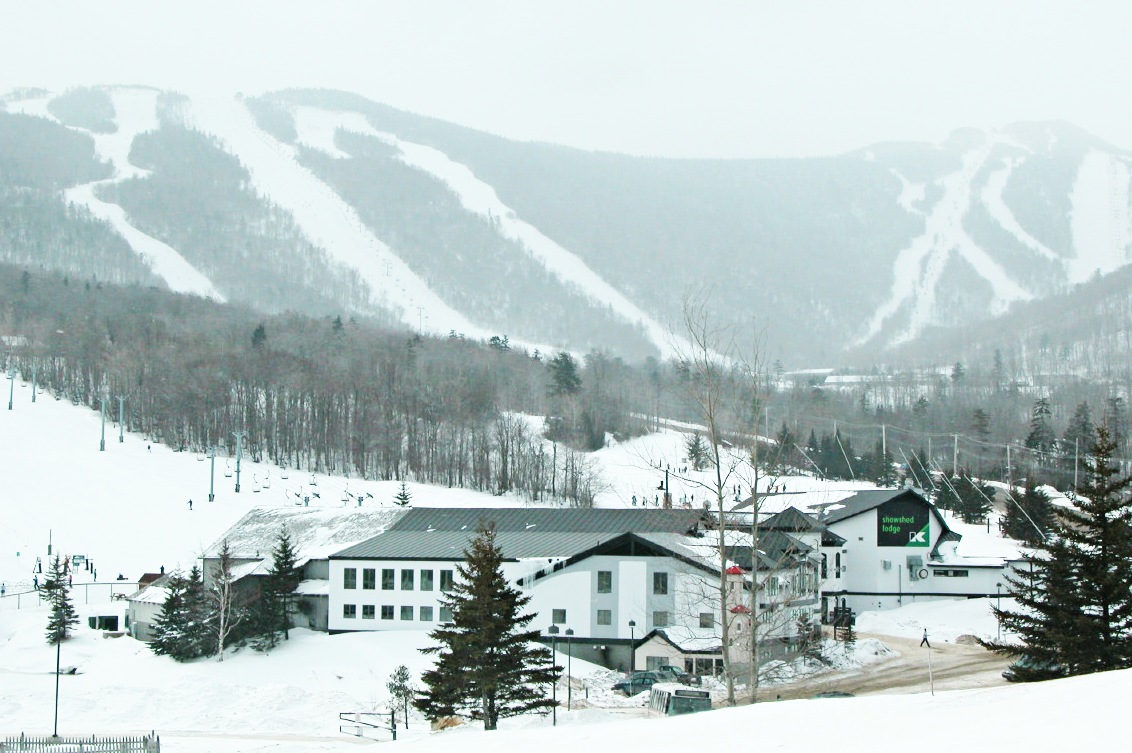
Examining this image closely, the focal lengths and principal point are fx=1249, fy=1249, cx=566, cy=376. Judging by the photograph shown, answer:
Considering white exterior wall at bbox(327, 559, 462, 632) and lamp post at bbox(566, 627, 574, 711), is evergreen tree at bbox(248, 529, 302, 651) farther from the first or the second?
lamp post at bbox(566, 627, 574, 711)

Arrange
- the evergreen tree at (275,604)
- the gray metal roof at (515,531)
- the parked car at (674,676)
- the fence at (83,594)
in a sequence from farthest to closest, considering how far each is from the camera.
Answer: the fence at (83,594)
the gray metal roof at (515,531)
the evergreen tree at (275,604)
the parked car at (674,676)

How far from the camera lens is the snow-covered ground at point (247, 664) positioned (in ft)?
48.4

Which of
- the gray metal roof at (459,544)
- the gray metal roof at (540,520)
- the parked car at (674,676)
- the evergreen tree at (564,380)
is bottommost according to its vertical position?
the parked car at (674,676)

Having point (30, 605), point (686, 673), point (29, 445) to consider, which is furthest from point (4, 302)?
point (686, 673)

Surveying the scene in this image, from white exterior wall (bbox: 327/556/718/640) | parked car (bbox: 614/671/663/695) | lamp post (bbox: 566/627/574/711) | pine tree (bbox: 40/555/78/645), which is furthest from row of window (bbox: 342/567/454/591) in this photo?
parked car (bbox: 614/671/663/695)

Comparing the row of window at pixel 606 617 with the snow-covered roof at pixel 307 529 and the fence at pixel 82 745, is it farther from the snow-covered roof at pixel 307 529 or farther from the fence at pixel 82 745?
the fence at pixel 82 745

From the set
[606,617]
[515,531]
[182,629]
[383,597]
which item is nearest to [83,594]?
[182,629]

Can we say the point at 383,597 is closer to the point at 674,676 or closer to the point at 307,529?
the point at 307,529

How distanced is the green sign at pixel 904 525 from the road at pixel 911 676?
41.6 feet

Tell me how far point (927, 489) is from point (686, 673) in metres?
58.7

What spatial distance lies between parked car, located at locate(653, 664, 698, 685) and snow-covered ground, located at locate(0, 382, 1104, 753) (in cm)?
212

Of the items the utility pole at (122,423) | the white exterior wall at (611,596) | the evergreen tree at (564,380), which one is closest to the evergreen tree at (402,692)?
the white exterior wall at (611,596)

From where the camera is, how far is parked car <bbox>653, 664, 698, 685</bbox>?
125ft

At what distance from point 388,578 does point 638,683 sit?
13263 mm
